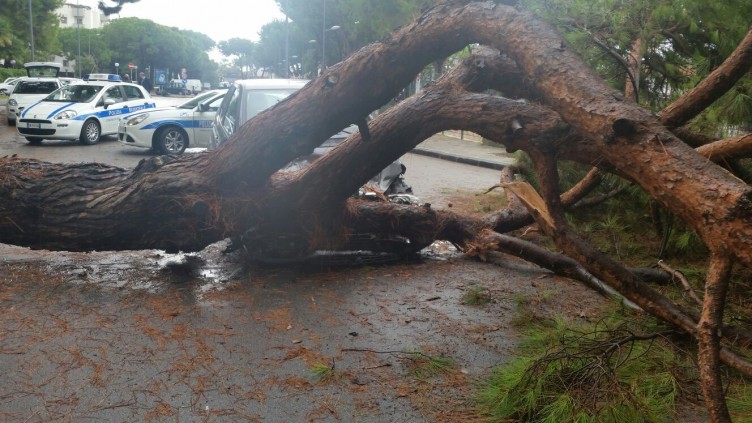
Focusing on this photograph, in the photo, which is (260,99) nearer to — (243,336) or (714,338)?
(243,336)

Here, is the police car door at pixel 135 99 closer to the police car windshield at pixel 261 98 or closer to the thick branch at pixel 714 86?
the police car windshield at pixel 261 98

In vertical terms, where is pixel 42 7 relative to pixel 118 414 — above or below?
above

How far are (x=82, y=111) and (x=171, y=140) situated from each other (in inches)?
157

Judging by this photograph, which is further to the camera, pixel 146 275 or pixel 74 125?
pixel 74 125

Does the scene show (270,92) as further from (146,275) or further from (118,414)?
(118,414)

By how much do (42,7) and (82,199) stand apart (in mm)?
37398

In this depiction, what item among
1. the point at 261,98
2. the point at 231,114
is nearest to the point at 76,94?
the point at 231,114

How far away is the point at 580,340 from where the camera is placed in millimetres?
4383

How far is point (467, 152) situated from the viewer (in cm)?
2111

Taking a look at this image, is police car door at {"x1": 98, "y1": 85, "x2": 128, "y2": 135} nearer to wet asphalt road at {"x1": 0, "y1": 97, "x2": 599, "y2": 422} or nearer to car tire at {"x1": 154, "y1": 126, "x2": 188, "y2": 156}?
car tire at {"x1": 154, "y1": 126, "x2": 188, "y2": 156}

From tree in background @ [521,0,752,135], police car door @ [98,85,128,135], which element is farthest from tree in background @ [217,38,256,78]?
tree in background @ [521,0,752,135]

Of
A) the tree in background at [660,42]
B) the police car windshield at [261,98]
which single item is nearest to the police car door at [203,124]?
the police car windshield at [261,98]

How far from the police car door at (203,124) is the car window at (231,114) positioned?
4501mm

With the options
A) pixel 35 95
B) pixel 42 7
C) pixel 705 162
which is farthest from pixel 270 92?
pixel 42 7
